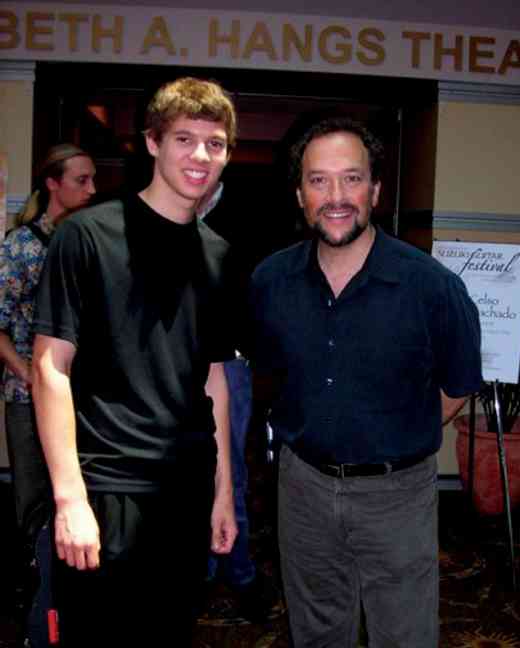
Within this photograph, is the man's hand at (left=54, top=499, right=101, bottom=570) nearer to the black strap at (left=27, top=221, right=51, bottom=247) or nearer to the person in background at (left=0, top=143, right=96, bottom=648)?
the person in background at (left=0, top=143, right=96, bottom=648)

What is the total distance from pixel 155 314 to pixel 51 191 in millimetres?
1523

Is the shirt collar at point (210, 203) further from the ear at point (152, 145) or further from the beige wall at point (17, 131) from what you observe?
the beige wall at point (17, 131)

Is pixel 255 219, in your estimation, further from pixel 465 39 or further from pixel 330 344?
pixel 330 344

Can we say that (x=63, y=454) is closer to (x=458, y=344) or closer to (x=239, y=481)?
(x=458, y=344)

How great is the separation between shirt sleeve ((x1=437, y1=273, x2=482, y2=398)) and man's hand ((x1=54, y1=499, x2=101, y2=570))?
3.20ft

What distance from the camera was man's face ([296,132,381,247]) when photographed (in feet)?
6.21

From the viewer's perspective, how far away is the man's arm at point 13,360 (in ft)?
8.24

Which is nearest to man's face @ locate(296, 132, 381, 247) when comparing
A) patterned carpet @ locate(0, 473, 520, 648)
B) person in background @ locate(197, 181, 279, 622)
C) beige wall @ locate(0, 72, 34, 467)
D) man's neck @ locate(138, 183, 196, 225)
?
man's neck @ locate(138, 183, 196, 225)

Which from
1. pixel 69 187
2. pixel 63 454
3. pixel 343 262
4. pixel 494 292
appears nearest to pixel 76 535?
pixel 63 454

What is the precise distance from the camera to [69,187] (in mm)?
2863

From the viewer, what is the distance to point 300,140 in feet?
6.66

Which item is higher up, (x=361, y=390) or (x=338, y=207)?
(x=338, y=207)

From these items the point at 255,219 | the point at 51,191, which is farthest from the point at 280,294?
the point at 255,219

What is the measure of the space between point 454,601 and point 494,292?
60.7 inches
